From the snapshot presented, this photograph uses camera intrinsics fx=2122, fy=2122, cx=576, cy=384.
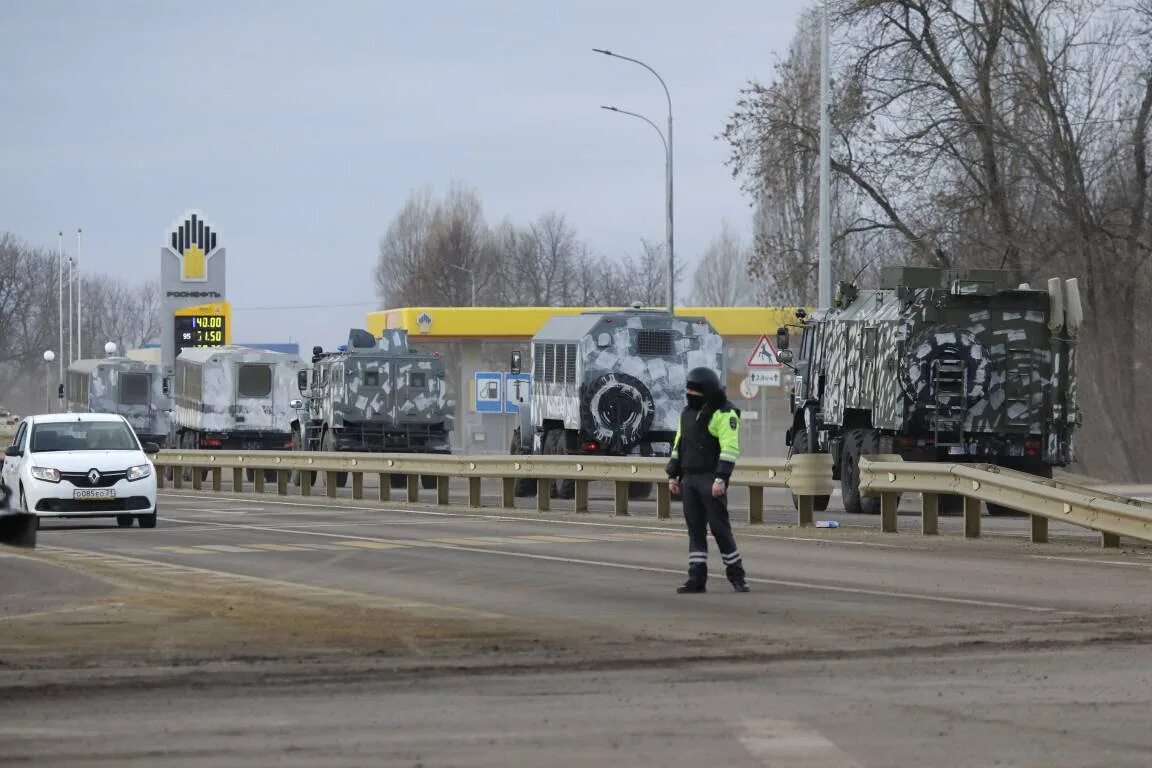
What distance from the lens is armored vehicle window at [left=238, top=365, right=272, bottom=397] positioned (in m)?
52.1

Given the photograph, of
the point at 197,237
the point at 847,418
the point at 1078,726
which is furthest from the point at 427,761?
the point at 197,237

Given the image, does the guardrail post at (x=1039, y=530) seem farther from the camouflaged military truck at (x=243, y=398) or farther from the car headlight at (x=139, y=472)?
the camouflaged military truck at (x=243, y=398)

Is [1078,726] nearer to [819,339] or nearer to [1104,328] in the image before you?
[819,339]

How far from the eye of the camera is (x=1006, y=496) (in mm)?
22000

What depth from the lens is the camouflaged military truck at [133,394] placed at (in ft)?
196

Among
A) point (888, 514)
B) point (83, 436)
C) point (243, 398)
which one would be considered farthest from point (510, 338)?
point (888, 514)

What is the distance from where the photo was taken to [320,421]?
1789 inches

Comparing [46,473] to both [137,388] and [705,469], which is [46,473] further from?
[137,388]

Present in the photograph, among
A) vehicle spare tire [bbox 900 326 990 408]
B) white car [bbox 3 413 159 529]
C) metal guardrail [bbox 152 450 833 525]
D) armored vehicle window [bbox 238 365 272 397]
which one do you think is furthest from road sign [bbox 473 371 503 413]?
vehicle spare tire [bbox 900 326 990 408]

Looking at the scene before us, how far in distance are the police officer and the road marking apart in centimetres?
711

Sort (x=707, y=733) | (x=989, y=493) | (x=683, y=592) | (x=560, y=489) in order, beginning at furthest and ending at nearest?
(x=560, y=489), (x=989, y=493), (x=683, y=592), (x=707, y=733)

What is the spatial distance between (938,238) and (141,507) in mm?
23745

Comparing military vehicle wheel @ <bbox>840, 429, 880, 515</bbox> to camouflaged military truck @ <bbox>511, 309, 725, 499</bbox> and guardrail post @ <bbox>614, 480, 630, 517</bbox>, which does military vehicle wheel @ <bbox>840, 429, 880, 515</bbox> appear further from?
camouflaged military truck @ <bbox>511, 309, 725, 499</bbox>

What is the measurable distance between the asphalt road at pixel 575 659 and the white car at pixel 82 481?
237 inches
